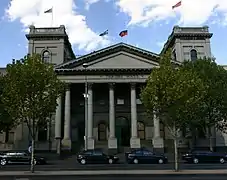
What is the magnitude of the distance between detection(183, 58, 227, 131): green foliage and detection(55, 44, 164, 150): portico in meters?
7.91

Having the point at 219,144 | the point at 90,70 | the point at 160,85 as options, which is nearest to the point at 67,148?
the point at 90,70

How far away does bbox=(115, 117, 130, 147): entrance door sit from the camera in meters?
53.1

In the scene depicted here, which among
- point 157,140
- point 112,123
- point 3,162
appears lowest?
point 3,162

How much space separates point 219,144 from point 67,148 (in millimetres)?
23008

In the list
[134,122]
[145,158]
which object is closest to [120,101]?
[134,122]

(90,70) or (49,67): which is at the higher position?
(90,70)

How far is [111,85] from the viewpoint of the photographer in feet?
163

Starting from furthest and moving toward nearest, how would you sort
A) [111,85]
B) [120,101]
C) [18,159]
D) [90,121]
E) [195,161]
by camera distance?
[120,101] → [111,85] → [90,121] → [195,161] → [18,159]

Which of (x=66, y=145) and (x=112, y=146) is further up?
(x=66, y=145)

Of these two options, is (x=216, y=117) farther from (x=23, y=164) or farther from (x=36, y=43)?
(x=36, y=43)

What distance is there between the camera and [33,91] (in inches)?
920

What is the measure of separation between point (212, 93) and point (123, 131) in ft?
58.6

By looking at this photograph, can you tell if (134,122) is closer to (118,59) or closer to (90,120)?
(90,120)

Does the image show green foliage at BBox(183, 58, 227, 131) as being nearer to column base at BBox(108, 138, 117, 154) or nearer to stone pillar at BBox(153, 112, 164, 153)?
stone pillar at BBox(153, 112, 164, 153)
